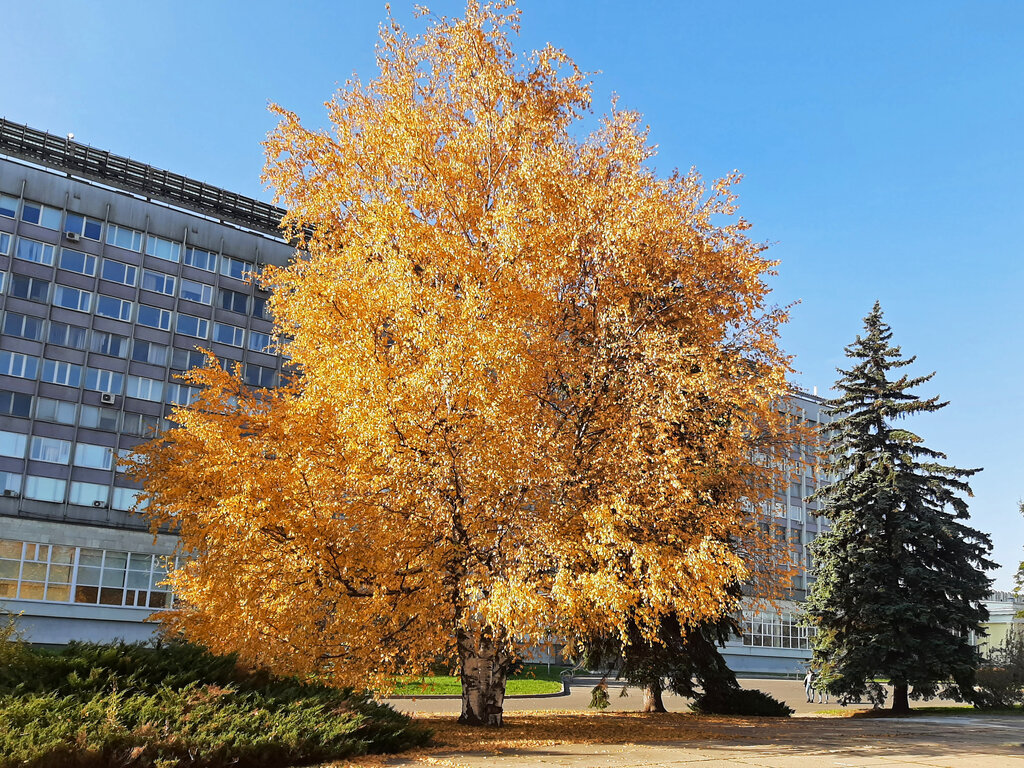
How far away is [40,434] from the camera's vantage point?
157 feet

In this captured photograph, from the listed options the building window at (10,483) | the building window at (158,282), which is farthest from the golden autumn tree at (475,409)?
the building window at (158,282)

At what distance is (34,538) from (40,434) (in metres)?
5.62

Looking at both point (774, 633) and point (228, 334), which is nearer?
point (228, 334)

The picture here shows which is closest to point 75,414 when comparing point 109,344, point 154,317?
point 109,344

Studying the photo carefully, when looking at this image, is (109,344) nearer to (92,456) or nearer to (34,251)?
(34,251)

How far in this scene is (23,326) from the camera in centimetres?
4812

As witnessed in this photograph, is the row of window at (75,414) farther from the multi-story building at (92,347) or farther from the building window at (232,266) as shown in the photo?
the building window at (232,266)

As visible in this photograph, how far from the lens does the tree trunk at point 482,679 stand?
Answer: 16.0 meters

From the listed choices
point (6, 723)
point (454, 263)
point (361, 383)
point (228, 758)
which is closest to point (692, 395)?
point (454, 263)

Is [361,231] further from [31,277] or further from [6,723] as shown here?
[31,277]

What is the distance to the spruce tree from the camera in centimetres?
2914

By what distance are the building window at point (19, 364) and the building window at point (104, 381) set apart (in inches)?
106

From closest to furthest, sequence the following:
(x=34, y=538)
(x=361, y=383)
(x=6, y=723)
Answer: (x=6, y=723) → (x=361, y=383) → (x=34, y=538)

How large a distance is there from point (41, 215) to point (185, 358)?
11153 mm
